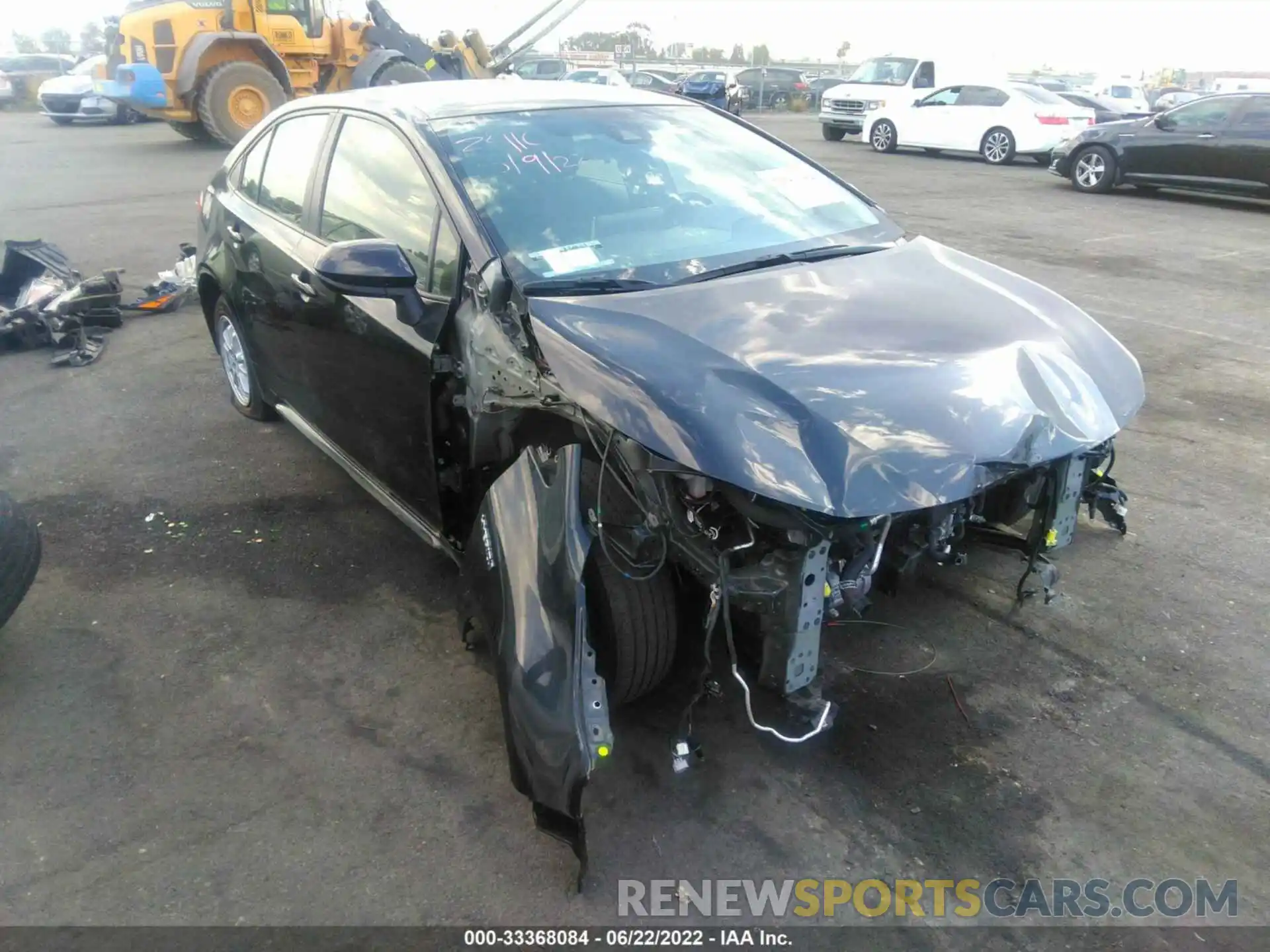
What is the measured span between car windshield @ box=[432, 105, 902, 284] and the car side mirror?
320 millimetres

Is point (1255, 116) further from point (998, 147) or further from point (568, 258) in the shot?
point (568, 258)

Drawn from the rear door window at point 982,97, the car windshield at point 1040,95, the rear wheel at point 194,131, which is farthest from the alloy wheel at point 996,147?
the rear wheel at point 194,131

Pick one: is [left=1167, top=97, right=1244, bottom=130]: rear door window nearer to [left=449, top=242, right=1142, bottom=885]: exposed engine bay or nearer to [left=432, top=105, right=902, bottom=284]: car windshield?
[left=432, top=105, right=902, bottom=284]: car windshield

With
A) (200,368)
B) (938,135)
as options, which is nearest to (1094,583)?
(200,368)

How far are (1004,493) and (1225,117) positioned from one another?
1259 cm

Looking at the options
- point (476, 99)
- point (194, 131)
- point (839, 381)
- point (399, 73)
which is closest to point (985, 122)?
point (399, 73)

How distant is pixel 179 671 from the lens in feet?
10.6

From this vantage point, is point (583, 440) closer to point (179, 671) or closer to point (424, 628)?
point (424, 628)

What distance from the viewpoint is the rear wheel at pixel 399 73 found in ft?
55.6

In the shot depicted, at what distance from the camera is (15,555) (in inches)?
126

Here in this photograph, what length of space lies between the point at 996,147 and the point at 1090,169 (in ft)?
13.5

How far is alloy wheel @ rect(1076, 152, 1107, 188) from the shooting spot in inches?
547

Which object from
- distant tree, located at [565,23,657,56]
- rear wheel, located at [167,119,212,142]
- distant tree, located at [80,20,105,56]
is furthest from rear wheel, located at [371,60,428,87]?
distant tree, located at [565,23,657,56]

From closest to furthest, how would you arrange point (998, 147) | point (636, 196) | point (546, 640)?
1. point (546, 640)
2. point (636, 196)
3. point (998, 147)
